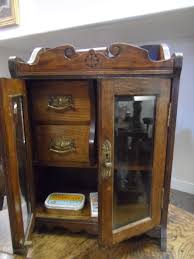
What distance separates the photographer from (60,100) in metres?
0.77

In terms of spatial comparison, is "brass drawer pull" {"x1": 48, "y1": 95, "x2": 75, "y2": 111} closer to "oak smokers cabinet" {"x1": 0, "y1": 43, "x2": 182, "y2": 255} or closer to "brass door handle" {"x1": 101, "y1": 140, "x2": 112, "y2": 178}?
"oak smokers cabinet" {"x1": 0, "y1": 43, "x2": 182, "y2": 255}

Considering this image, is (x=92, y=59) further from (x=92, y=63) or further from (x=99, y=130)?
(x=99, y=130)

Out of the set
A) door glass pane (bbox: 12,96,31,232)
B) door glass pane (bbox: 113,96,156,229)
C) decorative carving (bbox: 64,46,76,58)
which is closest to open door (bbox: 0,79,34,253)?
door glass pane (bbox: 12,96,31,232)

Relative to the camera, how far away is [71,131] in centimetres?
79

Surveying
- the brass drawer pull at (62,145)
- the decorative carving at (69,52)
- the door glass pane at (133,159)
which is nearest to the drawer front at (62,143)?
the brass drawer pull at (62,145)

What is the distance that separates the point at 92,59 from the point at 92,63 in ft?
0.04

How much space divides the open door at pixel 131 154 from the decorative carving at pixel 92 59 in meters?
0.12

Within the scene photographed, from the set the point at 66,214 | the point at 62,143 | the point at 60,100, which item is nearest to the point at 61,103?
the point at 60,100

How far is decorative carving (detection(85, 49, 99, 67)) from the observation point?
67 centimetres

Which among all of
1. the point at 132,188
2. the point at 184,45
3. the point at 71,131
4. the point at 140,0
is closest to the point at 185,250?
the point at 132,188

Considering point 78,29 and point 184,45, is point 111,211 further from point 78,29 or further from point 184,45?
point 184,45

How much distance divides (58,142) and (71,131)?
68 millimetres

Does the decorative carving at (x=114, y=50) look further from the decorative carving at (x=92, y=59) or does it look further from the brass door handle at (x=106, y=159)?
the brass door handle at (x=106, y=159)

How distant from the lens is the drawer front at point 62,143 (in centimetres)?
79
